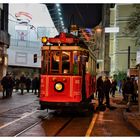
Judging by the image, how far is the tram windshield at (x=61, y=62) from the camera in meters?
18.3

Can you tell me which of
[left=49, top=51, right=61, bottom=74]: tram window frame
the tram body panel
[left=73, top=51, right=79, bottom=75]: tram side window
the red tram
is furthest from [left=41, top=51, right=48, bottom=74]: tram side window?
[left=73, top=51, right=79, bottom=75]: tram side window

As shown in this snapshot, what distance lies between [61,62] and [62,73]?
0.46 metres

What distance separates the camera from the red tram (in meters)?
18.2

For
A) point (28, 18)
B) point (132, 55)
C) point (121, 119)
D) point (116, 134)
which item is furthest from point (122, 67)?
point (116, 134)

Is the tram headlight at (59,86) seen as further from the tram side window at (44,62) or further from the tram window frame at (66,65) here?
the tram side window at (44,62)

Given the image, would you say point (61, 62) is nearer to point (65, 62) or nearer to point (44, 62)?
point (65, 62)

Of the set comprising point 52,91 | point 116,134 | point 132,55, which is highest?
point 132,55

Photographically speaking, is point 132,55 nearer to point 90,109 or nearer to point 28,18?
point 28,18

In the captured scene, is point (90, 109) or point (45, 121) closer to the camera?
point (45, 121)

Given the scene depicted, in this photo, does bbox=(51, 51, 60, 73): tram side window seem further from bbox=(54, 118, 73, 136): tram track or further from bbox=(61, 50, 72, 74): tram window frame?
bbox=(54, 118, 73, 136): tram track

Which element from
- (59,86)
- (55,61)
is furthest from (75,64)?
(59,86)

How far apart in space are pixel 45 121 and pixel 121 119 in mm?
3259

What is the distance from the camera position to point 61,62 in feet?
60.3

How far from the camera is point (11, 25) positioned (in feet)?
168
